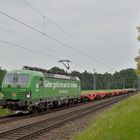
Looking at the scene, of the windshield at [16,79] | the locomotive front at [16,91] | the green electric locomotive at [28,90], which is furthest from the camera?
the windshield at [16,79]

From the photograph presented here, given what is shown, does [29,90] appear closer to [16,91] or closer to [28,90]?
[28,90]

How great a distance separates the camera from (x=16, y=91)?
2703 centimetres

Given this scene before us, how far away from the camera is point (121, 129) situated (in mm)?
14164

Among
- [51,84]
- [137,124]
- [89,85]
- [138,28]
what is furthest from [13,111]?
[89,85]

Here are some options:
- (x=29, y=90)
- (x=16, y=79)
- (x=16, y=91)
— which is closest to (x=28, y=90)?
(x=29, y=90)

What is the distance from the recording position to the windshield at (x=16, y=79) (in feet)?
90.3

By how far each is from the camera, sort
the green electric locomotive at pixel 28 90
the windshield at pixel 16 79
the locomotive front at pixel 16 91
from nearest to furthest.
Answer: the locomotive front at pixel 16 91 → the green electric locomotive at pixel 28 90 → the windshield at pixel 16 79

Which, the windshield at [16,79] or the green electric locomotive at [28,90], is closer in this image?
the green electric locomotive at [28,90]

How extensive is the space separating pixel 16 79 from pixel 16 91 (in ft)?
3.59

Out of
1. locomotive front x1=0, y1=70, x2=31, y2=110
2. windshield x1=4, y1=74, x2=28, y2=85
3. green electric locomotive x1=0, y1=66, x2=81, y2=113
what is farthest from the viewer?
windshield x1=4, y1=74, x2=28, y2=85

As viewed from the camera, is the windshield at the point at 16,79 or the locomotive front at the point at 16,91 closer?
the locomotive front at the point at 16,91

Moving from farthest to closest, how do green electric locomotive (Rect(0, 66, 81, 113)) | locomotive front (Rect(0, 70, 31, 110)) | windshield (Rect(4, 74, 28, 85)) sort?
windshield (Rect(4, 74, 28, 85)) → green electric locomotive (Rect(0, 66, 81, 113)) → locomotive front (Rect(0, 70, 31, 110))

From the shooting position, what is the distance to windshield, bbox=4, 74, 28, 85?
2753 cm

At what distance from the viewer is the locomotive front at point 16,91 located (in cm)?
2666
